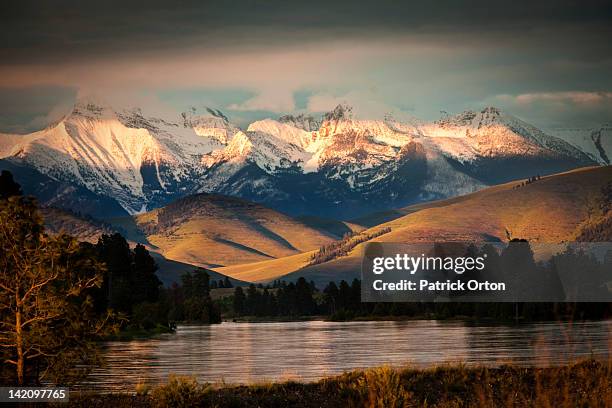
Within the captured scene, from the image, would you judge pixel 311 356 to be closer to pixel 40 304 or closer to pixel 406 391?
pixel 406 391

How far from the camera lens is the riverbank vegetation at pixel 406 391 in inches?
1767

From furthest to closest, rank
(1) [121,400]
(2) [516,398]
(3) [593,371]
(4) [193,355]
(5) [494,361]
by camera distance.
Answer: (4) [193,355] → (5) [494,361] → (3) [593,371] → (1) [121,400] → (2) [516,398]

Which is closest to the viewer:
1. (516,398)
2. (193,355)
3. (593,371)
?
(516,398)

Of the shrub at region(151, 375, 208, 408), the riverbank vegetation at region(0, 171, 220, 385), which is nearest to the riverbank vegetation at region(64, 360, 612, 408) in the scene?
the shrub at region(151, 375, 208, 408)

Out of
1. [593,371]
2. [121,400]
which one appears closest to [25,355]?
[121,400]

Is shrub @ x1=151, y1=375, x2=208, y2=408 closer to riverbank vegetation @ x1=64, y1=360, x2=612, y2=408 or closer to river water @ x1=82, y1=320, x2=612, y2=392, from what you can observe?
riverbank vegetation @ x1=64, y1=360, x2=612, y2=408

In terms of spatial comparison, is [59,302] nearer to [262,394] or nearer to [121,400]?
[121,400]

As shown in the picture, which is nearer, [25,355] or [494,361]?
[25,355]

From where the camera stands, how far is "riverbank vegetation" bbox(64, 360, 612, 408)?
44.9 meters

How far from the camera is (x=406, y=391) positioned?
162 feet

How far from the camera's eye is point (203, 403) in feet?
158

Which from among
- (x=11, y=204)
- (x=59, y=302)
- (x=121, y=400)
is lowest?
(x=121, y=400)

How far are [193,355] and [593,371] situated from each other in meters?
64.2

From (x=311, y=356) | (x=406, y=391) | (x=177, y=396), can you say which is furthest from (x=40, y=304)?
(x=311, y=356)
